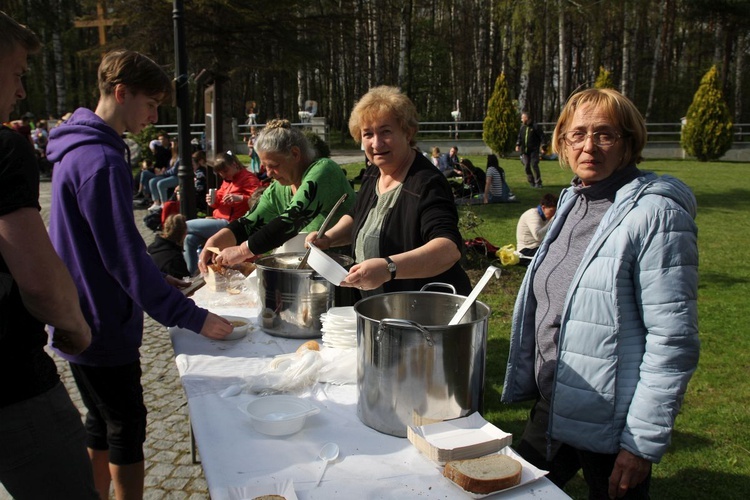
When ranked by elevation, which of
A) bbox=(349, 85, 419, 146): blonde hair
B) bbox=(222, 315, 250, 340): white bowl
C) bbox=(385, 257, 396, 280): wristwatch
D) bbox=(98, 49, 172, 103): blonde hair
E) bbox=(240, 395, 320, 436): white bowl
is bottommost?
bbox=(240, 395, 320, 436): white bowl

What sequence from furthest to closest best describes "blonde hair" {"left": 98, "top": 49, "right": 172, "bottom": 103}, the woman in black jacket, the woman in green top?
the woman in green top, the woman in black jacket, "blonde hair" {"left": 98, "top": 49, "right": 172, "bottom": 103}

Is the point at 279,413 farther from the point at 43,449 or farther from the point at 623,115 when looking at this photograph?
the point at 623,115

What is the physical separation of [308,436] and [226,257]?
1269 mm

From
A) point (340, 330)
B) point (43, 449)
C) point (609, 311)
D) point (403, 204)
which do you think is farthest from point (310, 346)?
point (609, 311)

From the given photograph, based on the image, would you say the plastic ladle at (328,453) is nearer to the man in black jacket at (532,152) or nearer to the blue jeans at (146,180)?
the blue jeans at (146,180)

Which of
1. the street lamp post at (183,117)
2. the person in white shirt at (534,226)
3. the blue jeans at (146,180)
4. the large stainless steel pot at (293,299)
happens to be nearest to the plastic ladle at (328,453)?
the large stainless steel pot at (293,299)

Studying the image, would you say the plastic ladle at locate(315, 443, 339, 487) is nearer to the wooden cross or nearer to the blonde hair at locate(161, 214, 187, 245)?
the blonde hair at locate(161, 214, 187, 245)

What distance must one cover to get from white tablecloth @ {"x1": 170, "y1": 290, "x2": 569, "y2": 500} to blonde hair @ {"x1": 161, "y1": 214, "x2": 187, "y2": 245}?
3060mm

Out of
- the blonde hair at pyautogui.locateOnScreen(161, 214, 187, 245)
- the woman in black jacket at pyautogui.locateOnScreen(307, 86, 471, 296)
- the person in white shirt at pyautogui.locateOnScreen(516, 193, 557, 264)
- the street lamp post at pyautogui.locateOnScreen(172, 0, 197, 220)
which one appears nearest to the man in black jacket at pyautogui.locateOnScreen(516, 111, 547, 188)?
the person in white shirt at pyautogui.locateOnScreen(516, 193, 557, 264)

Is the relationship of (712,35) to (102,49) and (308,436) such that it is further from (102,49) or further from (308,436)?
(308,436)

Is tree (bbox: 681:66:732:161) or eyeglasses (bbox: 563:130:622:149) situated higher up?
tree (bbox: 681:66:732:161)

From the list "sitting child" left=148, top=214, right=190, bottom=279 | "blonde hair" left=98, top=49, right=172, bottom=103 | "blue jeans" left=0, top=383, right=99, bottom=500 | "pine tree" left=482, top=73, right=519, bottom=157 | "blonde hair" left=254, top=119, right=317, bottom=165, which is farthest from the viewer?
"pine tree" left=482, top=73, right=519, bottom=157

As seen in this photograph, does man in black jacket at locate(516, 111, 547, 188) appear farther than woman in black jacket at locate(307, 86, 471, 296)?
Yes

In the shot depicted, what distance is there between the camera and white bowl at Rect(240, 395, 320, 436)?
148cm
